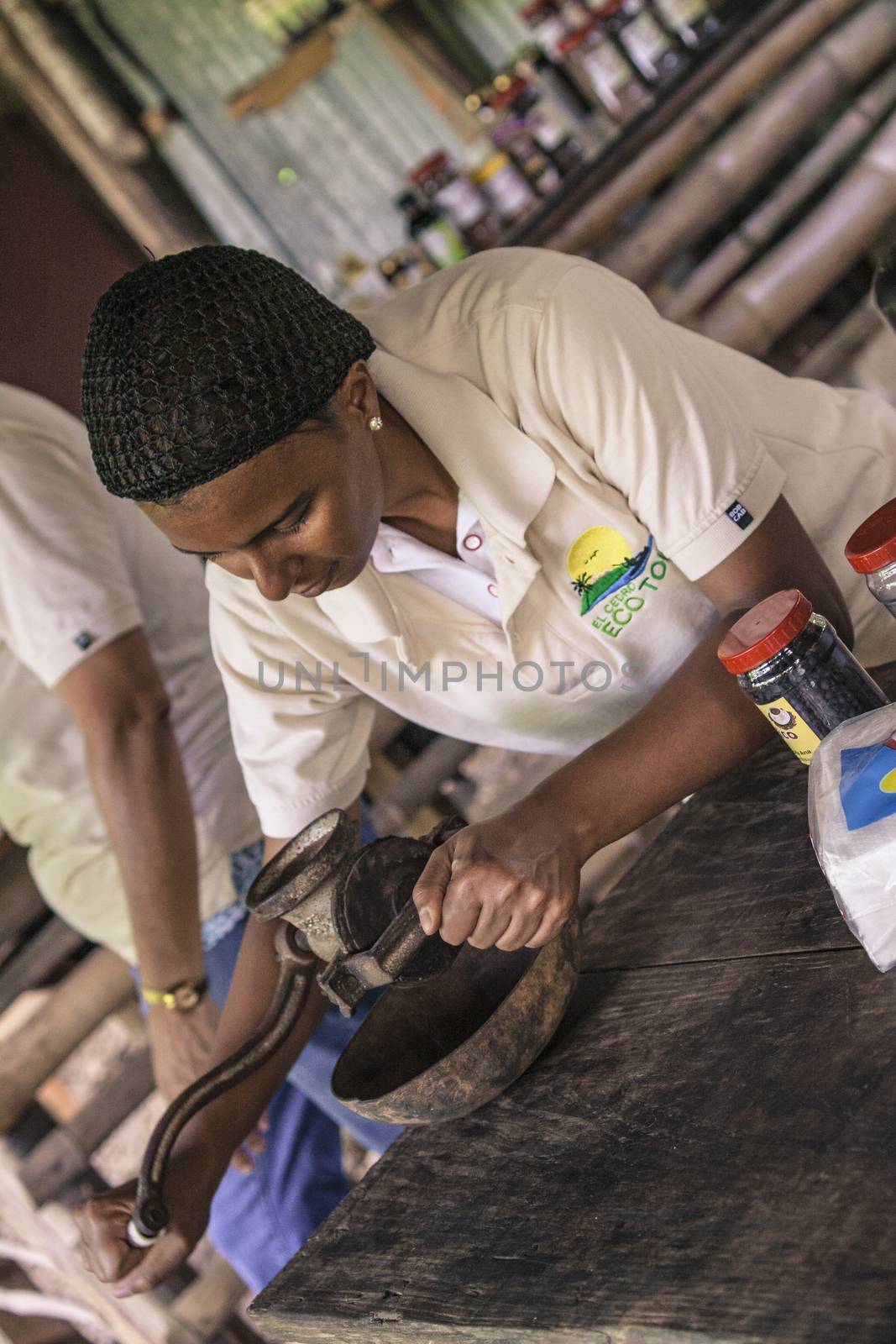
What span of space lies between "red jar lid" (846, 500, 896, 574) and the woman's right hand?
123 cm

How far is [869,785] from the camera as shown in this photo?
3.31 ft

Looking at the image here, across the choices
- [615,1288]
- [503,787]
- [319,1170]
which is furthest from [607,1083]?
[503,787]

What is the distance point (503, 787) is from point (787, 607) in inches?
111

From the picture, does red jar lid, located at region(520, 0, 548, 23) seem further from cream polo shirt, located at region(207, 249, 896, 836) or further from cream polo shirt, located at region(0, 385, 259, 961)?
cream polo shirt, located at region(207, 249, 896, 836)

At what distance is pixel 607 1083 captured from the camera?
3.81 feet

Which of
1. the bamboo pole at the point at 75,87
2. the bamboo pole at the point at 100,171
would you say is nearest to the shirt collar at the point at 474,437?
the bamboo pole at the point at 100,171

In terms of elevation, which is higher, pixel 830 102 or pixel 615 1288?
pixel 830 102

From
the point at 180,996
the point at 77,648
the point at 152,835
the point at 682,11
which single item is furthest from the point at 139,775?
the point at 682,11

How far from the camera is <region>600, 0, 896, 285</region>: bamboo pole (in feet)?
10.5

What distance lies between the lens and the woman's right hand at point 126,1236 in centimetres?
165

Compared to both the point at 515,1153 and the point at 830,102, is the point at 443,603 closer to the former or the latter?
the point at 515,1153

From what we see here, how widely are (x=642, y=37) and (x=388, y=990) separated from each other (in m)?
3.08

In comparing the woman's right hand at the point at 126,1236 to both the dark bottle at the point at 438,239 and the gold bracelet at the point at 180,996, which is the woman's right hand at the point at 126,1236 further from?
the dark bottle at the point at 438,239

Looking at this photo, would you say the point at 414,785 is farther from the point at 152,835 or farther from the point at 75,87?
the point at 75,87
